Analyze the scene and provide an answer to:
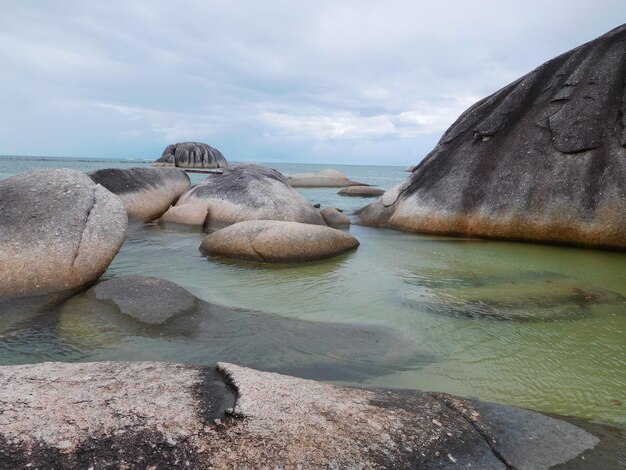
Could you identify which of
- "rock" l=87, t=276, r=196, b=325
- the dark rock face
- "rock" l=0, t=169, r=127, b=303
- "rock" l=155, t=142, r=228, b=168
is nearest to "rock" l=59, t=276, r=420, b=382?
"rock" l=87, t=276, r=196, b=325

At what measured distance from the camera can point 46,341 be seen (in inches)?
153

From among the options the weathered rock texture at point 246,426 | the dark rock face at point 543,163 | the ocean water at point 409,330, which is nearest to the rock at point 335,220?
the dark rock face at point 543,163

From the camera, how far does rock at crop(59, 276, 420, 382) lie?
11.8 feet

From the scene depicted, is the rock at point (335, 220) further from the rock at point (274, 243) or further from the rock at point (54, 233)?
the rock at point (54, 233)

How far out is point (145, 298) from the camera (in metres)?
4.65

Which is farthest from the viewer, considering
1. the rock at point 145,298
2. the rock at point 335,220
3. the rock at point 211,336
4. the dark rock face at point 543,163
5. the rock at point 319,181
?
the rock at point 319,181

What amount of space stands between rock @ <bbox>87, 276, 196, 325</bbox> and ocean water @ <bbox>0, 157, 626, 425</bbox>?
23cm

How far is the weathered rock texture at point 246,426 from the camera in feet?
5.96

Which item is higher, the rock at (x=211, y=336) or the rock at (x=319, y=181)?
the rock at (x=319, y=181)

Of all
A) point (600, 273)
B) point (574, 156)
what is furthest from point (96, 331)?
point (574, 156)

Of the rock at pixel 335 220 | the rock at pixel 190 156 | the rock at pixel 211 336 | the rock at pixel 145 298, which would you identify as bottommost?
the rock at pixel 211 336

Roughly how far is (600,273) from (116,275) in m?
6.79

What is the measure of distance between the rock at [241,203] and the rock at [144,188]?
1.39 feet

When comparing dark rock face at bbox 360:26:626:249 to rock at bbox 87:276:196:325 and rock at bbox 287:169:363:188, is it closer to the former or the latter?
rock at bbox 87:276:196:325
